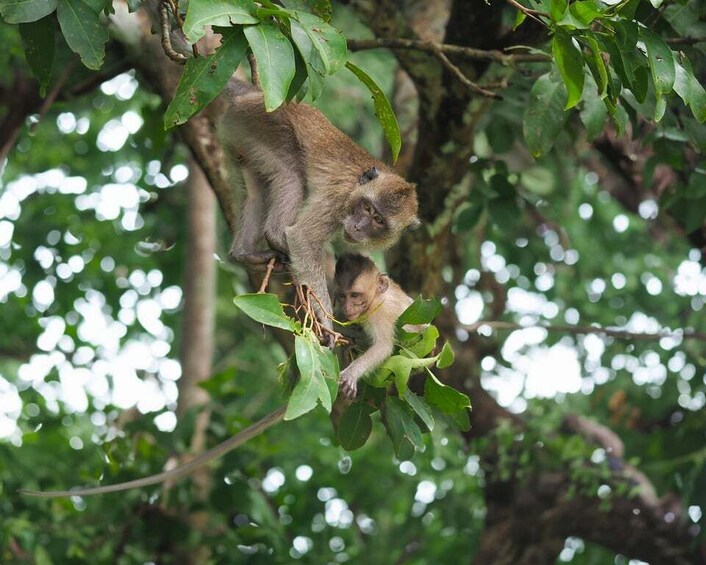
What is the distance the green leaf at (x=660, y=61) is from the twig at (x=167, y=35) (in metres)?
1.51

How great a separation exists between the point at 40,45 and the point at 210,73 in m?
0.95

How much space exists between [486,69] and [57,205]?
207 inches

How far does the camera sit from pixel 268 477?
28.4ft

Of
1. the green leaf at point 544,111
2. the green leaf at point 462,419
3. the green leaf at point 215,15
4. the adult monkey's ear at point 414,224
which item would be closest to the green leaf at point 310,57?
the green leaf at point 215,15

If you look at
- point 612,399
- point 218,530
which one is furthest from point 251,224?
point 612,399

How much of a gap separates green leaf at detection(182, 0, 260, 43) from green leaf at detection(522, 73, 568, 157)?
1772 millimetres

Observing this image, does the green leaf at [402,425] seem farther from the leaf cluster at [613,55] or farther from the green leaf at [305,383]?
the leaf cluster at [613,55]

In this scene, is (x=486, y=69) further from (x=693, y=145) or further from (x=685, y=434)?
(x=685, y=434)

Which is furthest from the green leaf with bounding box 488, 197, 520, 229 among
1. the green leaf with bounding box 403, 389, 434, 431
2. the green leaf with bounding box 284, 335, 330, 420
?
the green leaf with bounding box 284, 335, 330, 420

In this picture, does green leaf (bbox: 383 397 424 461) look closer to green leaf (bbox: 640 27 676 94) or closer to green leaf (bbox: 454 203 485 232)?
green leaf (bbox: 640 27 676 94)

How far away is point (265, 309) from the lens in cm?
299

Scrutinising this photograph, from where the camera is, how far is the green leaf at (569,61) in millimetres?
3104

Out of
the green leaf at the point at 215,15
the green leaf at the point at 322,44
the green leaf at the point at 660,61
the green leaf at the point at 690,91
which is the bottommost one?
the green leaf at the point at 690,91

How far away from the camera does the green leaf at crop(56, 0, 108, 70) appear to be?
3299mm
